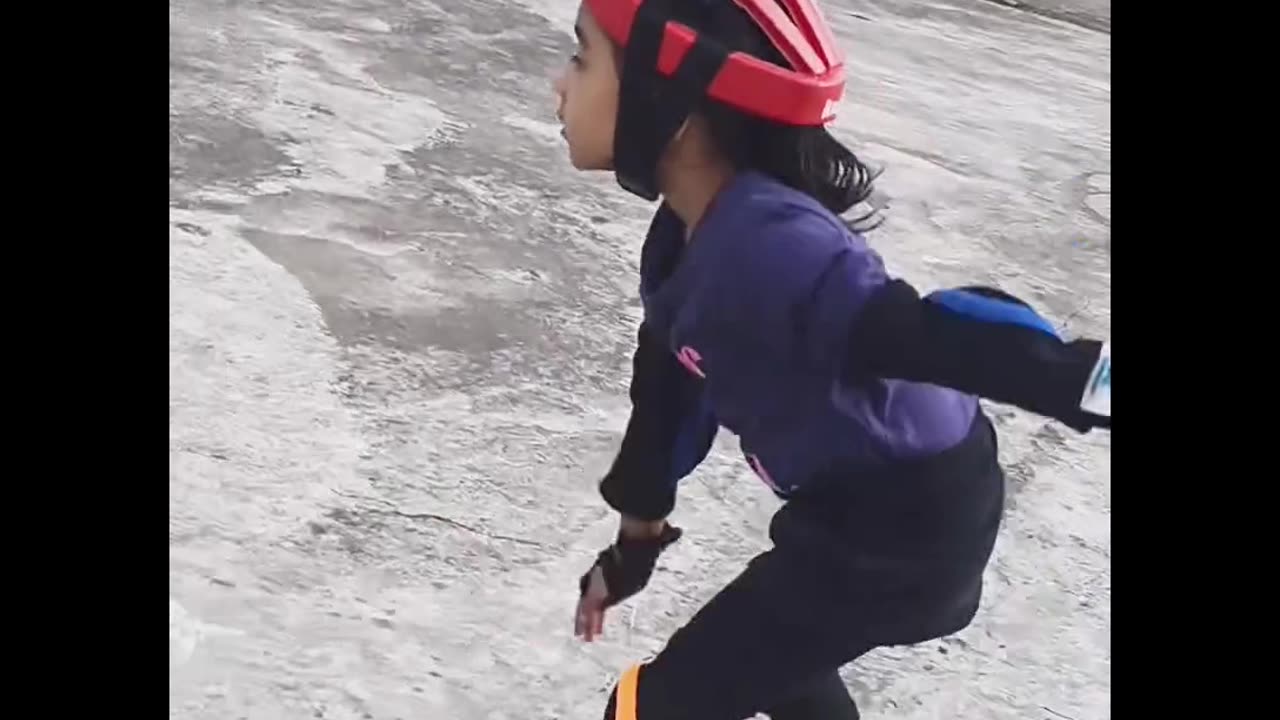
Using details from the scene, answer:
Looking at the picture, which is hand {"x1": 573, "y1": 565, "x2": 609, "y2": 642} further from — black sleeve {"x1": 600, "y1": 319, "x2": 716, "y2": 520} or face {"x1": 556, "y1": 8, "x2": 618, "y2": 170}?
face {"x1": 556, "y1": 8, "x2": 618, "y2": 170}

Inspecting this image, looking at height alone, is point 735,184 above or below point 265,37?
above

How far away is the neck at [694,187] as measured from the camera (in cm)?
128

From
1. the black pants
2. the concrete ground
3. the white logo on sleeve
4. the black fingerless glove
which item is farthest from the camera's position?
the concrete ground

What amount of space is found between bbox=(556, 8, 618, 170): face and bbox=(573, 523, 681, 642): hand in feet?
1.58

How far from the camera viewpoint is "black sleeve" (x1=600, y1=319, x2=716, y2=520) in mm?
1520

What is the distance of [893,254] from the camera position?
3.40 metres

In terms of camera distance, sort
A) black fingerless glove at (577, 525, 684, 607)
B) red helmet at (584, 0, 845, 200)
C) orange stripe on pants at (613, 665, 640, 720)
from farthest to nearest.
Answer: black fingerless glove at (577, 525, 684, 607) < orange stripe on pants at (613, 665, 640, 720) < red helmet at (584, 0, 845, 200)

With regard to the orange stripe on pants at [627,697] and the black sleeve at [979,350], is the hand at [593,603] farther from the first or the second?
the black sleeve at [979,350]

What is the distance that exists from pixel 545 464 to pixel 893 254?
125 centimetres

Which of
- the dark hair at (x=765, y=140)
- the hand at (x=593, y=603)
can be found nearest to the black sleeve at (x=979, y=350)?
the dark hair at (x=765, y=140)

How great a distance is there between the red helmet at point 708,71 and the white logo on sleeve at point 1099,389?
1.02 feet

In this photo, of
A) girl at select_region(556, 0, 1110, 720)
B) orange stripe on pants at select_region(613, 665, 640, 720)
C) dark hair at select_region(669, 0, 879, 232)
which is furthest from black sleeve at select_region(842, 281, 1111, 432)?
orange stripe on pants at select_region(613, 665, 640, 720)
